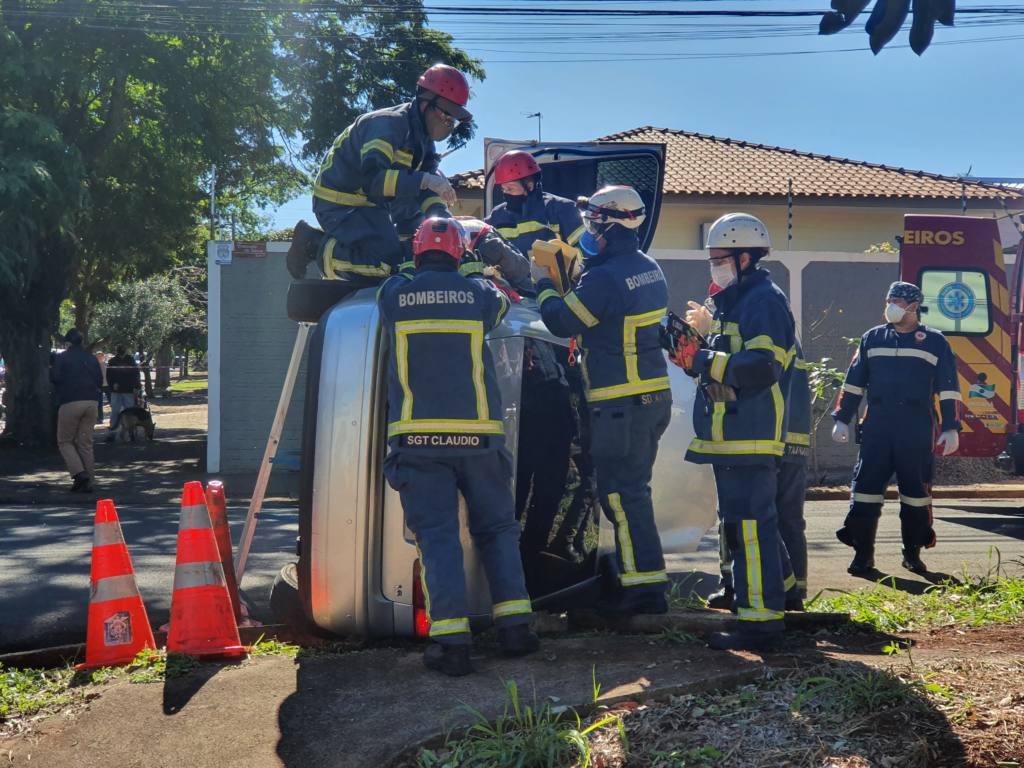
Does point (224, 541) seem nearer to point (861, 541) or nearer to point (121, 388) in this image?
point (861, 541)

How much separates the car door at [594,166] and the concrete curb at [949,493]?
4.27 metres

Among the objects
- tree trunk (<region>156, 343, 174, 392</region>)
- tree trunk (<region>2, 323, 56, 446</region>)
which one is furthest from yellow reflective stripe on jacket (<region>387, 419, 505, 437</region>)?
tree trunk (<region>156, 343, 174, 392</region>)

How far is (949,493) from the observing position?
39.0 ft

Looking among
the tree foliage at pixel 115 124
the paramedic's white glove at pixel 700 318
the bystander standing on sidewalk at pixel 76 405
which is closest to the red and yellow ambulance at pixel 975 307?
the paramedic's white glove at pixel 700 318

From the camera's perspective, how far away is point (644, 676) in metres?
3.85

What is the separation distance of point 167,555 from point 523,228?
358 centimetres

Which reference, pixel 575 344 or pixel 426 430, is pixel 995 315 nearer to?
pixel 575 344

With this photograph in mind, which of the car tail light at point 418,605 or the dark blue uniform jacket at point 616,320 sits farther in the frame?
the dark blue uniform jacket at point 616,320

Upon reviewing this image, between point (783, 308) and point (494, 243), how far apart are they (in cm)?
141

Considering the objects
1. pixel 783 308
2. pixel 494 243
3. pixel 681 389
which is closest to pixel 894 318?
pixel 681 389

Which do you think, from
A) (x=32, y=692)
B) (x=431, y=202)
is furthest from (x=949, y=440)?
(x=32, y=692)

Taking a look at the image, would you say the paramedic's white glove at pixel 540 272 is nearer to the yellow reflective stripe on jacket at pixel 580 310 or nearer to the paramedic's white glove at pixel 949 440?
the yellow reflective stripe on jacket at pixel 580 310

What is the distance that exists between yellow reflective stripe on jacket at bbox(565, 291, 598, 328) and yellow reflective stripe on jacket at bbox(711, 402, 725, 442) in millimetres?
680

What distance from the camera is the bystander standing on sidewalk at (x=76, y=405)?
12180 millimetres
